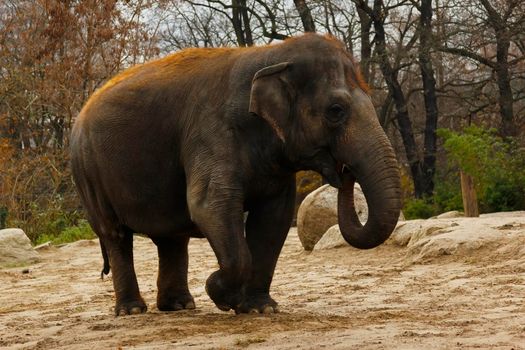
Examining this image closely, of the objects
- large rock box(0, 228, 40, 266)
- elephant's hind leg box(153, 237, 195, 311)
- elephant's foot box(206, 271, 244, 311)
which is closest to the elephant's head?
elephant's foot box(206, 271, 244, 311)

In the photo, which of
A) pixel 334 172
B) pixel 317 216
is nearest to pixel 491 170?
pixel 317 216

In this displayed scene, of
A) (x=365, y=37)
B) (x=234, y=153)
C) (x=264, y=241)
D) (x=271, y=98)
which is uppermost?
(x=365, y=37)

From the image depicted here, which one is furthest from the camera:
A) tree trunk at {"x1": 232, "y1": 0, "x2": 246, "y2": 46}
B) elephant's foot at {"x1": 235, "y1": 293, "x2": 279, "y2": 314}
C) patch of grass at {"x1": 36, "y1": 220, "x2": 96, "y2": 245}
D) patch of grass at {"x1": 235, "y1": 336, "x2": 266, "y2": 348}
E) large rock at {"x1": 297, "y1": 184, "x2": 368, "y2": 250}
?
tree trunk at {"x1": 232, "y1": 0, "x2": 246, "y2": 46}

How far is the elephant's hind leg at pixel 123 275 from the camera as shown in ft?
28.1

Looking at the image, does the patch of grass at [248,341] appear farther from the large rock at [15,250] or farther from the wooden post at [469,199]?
the wooden post at [469,199]

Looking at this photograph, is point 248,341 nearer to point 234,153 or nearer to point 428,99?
point 234,153

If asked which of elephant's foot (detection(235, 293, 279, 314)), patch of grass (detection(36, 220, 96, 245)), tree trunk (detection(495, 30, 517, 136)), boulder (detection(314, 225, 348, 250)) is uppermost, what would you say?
tree trunk (detection(495, 30, 517, 136))

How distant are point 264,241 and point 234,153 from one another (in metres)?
0.82

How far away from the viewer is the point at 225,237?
7.20 metres

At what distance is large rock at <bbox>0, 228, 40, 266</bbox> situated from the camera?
54.5 feet

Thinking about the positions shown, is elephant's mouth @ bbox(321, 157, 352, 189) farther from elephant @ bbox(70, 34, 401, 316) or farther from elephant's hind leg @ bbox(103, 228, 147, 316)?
elephant's hind leg @ bbox(103, 228, 147, 316)

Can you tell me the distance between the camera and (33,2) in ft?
99.8

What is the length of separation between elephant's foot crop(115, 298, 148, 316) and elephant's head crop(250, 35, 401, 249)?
2.12 metres

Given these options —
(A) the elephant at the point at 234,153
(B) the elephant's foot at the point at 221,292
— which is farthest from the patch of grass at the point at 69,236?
(B) the elephant's foot at the point at 221,292
